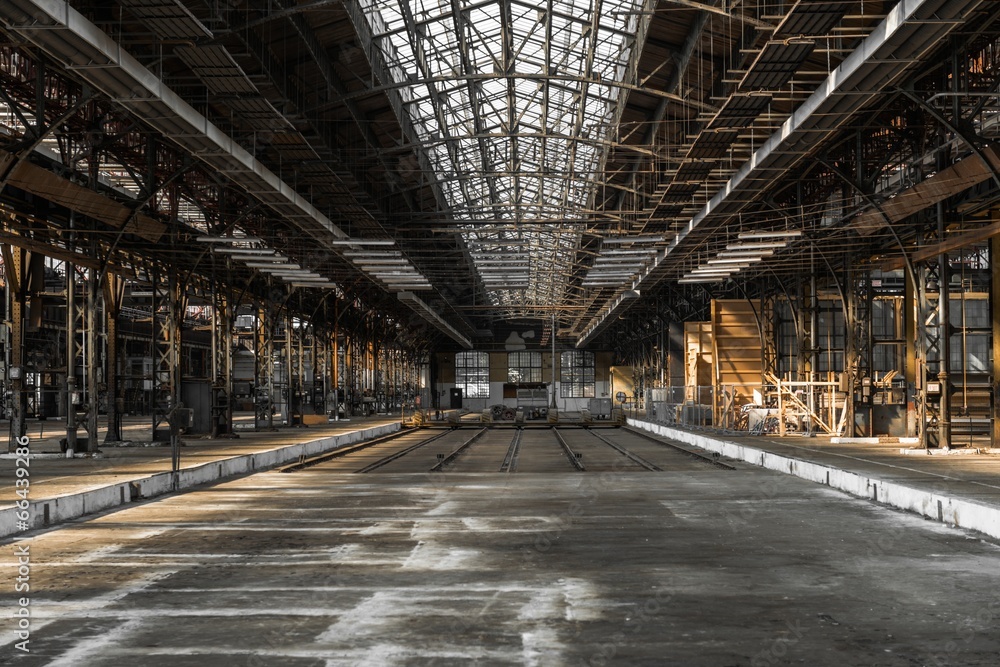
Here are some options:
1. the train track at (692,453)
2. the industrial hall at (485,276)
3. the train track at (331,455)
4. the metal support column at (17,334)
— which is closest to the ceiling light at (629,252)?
the industrial hall at (485,276)

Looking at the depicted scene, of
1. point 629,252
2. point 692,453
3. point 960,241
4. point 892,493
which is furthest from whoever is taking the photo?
point 692,453

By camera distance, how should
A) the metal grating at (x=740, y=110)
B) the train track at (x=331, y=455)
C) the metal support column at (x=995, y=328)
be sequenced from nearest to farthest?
1. the metal grating at (x=740, y=110)
2. the metal support column at (x=995, y=328)
3. the train track at (x=331, y=455)

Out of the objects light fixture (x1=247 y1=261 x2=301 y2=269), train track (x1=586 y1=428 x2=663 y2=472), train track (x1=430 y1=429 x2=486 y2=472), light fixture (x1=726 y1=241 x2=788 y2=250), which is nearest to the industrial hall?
train track (x1=430 y1=429 x2=486 y2=472)

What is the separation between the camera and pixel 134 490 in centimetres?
1866

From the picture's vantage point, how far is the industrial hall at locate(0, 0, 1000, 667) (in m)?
8.75

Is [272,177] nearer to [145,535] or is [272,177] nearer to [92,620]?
[145,535]

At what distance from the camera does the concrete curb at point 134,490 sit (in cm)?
1487

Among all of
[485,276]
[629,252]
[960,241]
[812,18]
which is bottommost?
[960,241]

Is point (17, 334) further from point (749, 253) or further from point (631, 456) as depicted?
point (749, 253)

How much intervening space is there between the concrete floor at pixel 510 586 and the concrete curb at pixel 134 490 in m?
0.52

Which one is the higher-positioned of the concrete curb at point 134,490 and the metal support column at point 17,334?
the metal support column at point 17,334

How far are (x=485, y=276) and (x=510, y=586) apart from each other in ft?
121

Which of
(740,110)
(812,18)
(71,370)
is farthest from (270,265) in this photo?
(812,18)

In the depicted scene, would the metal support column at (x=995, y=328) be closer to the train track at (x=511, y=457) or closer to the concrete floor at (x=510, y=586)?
the concrete floor at (x=510, y=586)
